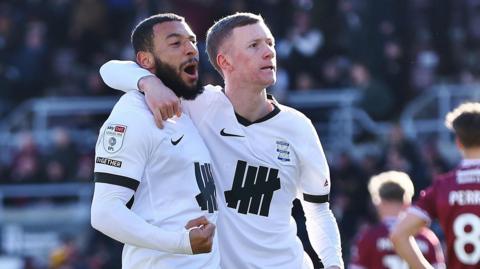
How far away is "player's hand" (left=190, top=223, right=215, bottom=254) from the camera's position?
6238mm

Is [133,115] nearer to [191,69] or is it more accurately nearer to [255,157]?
[191,69]

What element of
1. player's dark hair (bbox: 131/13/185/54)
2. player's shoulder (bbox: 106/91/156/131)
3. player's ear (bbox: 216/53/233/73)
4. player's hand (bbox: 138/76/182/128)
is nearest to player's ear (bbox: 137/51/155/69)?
player's dark hair (bbox: 131/13/185/54)

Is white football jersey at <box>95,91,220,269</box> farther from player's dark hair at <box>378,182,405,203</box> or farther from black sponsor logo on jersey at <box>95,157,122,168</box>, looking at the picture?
player's dark hair at <box>378,182,405,203</box>

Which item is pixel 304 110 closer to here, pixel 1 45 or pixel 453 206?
pixel 1 45

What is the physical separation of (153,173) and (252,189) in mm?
731

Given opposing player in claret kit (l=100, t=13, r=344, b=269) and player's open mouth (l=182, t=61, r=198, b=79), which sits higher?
player's open mouth (l=182, t=61, r=198, b=79)

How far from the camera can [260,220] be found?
6.94m

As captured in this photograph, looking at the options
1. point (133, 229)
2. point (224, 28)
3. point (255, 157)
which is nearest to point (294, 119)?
point (255, 157)

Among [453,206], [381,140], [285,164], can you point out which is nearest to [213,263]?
[285,164]

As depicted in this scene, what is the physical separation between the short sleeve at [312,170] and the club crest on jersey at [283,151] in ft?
0.21

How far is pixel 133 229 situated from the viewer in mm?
6242

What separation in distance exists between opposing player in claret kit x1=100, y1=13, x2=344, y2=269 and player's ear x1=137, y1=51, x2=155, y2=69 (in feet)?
0.15

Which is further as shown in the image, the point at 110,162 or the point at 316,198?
the point at 316,198

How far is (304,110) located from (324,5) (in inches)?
72.4
